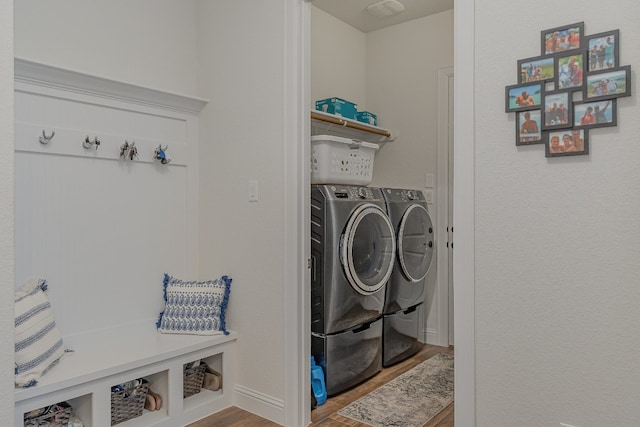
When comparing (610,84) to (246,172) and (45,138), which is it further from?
(45,138)

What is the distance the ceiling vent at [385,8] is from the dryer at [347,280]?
146 cm

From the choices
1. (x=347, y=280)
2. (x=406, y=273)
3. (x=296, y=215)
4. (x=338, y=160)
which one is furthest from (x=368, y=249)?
(x=296, y=215)

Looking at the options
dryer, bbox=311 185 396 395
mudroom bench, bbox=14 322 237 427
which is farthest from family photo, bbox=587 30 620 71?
mudroom bench, bbox=14 322 237 427

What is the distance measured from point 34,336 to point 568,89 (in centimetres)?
222

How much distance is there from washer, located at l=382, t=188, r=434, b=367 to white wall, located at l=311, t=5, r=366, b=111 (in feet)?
3.38

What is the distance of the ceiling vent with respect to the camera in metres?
3.45

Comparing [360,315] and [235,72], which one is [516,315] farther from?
[235,72]

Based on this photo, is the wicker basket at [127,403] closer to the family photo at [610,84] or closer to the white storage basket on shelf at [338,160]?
the white storage basket on shelf at [338,160]

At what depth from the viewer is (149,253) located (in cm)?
262

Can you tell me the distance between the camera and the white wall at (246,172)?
2412 mm

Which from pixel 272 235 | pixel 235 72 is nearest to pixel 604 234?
pixel 272 235

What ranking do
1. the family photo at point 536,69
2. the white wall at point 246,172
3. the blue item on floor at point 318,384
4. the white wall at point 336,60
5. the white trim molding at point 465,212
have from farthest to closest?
the white wall at point 336,60, the blue item on floor at point 318,384, the white wall at point 246,172, the white trim molding at point 465,212, the family photo at point 536,69

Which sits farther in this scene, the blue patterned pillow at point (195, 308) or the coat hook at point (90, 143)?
the blue patterned pillow at point (195, 308)

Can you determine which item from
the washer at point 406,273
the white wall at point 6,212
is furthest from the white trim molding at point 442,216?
the white wall at point 6,212
